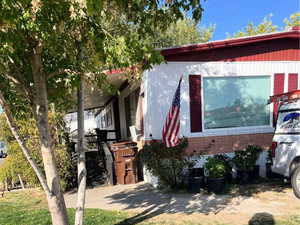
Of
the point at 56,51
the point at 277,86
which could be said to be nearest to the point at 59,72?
the point at 56,51

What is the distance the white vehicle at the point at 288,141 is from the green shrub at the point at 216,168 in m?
1.17

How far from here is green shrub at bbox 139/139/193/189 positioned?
6629mm

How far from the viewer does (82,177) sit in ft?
12.7

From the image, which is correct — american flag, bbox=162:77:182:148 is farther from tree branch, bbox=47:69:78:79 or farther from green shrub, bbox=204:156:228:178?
tree branch, bbox=47:69:78:79

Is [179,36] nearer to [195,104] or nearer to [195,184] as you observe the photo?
[195,104]

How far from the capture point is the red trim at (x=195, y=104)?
7523mm

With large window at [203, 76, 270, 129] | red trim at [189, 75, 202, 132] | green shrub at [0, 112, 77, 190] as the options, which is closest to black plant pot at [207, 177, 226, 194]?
red trim at [189, 75, 202, 132]

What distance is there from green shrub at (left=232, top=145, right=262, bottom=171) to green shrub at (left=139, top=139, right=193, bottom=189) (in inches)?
54.4

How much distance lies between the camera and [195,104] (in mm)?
7551

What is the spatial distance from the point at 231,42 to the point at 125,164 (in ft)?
15.9

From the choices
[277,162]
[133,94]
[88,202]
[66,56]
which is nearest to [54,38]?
[66,56]

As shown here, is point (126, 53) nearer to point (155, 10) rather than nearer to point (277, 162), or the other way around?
point (155, 10)

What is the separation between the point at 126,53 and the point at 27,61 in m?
1.46

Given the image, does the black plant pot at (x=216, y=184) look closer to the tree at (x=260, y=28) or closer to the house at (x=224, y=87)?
the house at (x=224, y=87)
